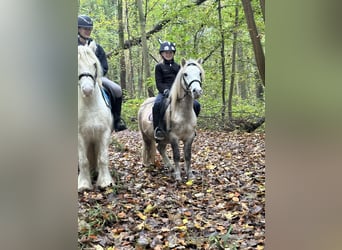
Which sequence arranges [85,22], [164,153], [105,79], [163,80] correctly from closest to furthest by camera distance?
[85,22], [105,79], [163,80], [164,153]

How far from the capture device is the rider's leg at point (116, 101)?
2256 millimetres

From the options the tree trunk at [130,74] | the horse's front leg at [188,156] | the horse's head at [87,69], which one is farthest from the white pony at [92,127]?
the horse's front leg at [188,156]

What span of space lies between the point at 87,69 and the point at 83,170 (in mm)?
628

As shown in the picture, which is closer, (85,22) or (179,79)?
(85,22)

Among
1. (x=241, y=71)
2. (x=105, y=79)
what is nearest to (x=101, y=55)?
(x=105, y=79)

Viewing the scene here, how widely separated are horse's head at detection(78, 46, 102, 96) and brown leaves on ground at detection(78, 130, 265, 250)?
19.0 inches

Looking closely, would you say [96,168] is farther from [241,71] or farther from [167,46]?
[241,71]

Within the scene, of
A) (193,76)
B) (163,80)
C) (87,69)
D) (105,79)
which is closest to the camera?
(87,69)

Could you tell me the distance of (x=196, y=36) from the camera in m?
2.30

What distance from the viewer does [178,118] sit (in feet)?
7.79

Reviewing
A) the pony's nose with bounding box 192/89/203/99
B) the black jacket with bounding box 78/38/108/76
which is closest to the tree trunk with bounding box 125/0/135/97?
the black jacket with bounding box 78/38/108/76

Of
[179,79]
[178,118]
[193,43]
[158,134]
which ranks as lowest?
[158,134]

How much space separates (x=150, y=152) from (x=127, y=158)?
0.54 ft
